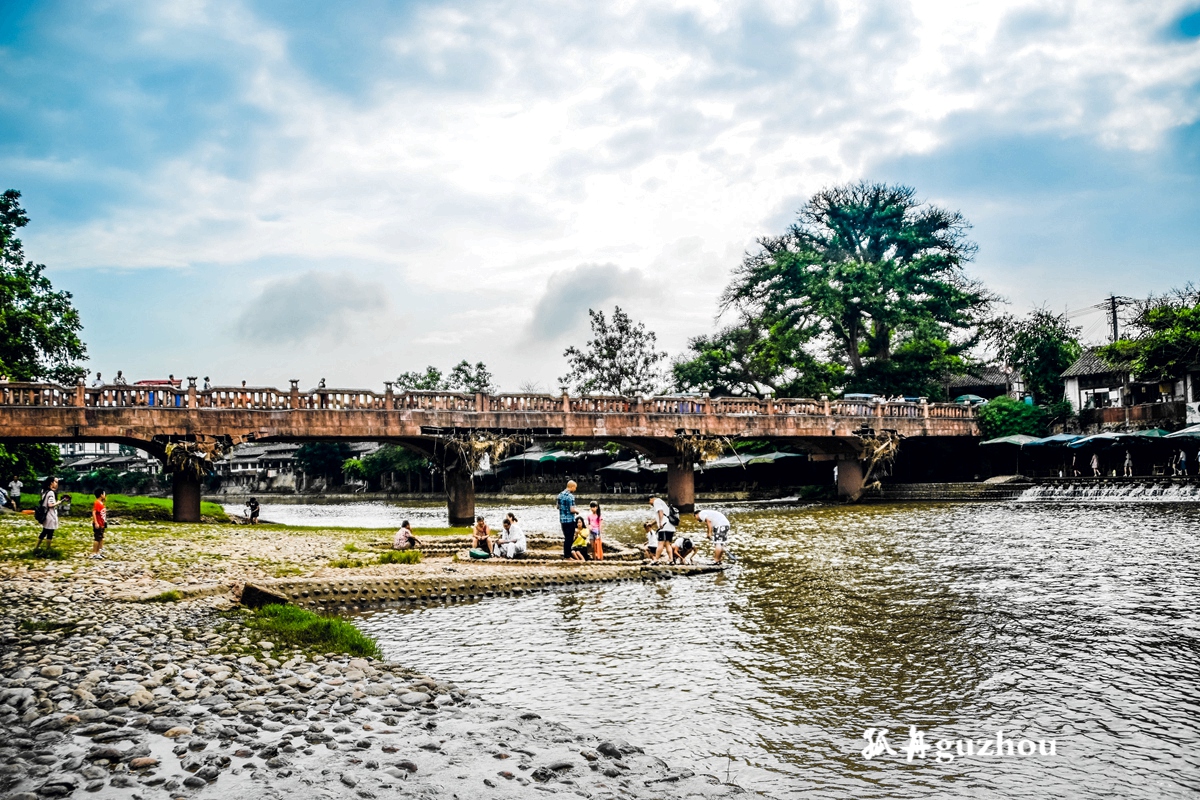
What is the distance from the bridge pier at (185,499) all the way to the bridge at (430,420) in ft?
0.16

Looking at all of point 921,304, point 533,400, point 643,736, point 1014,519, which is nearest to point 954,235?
point 921,304

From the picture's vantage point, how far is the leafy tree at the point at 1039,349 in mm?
53781

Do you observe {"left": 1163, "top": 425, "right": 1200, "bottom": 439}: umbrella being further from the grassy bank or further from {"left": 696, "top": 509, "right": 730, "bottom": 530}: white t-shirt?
the grassy bank

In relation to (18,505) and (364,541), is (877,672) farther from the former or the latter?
(18,505)

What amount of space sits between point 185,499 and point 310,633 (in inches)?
851

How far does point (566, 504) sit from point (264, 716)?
11.4m

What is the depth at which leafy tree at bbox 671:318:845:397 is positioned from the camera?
51.3m

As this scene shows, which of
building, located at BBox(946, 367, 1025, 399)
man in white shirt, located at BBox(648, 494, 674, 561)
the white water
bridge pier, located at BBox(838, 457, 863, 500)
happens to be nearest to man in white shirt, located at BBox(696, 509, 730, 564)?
man in white shirt, located at BBox(648, 494, 674, 561)

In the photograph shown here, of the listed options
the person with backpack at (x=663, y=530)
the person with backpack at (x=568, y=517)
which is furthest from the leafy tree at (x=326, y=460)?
the person with backpack at (x=663, y=530)

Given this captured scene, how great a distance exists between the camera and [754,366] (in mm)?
52312

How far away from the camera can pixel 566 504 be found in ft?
63.3

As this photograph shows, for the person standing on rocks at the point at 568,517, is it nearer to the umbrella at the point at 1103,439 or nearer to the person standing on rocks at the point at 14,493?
the person standing on rocks at the point at 14,493

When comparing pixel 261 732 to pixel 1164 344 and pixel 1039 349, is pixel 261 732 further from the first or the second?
pixel 1039 349

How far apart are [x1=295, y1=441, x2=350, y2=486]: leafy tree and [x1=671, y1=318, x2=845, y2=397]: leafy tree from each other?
42.9 meters
